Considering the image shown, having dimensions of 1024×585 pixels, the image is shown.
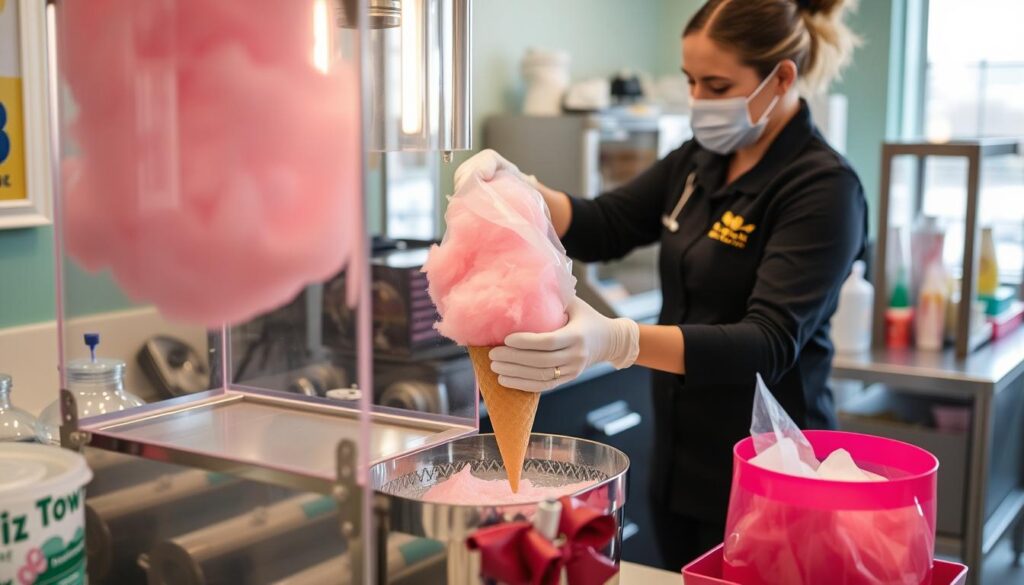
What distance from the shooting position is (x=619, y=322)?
1465 millimetres

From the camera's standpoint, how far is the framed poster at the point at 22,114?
177 centimetres

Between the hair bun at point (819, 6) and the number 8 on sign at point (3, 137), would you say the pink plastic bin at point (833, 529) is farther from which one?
the number 8 on sign at point (3, 137)

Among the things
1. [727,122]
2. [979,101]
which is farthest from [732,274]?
[979,101]

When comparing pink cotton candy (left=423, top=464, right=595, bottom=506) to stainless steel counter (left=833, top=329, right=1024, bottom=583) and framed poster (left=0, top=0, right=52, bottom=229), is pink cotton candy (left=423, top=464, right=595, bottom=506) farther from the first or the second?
stainless steel counter (left=833, top=329, right=1024, bottom=583)

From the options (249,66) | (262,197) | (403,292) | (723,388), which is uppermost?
(249,66)

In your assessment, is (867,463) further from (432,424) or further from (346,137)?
(346,137)

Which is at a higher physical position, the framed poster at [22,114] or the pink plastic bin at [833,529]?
the framed poster at [22,114]

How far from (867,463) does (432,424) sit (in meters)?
0.51

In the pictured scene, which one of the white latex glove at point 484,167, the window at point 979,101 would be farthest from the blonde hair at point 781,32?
the window at point 979,101

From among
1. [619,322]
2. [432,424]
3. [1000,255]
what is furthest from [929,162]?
[432,424]

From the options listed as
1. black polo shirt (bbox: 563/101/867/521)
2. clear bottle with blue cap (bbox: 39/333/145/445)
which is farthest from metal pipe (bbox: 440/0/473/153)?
black polo shirt (bbox: 563/101/867/521)

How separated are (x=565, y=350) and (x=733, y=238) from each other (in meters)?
0.72

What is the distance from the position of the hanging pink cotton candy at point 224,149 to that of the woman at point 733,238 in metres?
0.83

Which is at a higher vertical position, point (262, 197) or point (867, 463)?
point (262, 197)
